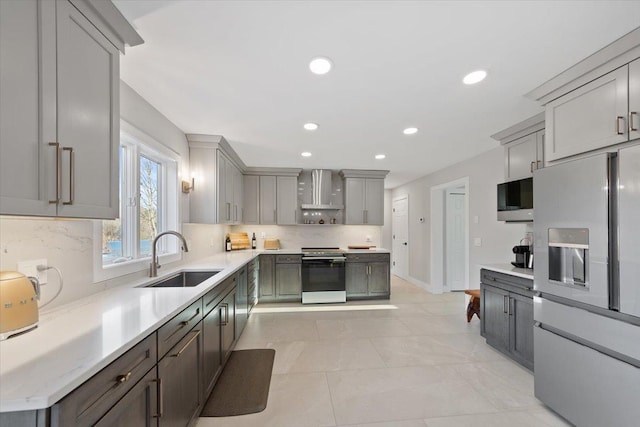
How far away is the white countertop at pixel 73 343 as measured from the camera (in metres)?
0.73

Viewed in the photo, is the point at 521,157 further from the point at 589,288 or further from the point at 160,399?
the point at 160,399

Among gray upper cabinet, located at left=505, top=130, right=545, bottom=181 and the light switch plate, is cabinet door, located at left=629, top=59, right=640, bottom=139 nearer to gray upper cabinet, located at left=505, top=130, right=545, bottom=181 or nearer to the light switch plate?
gray upper cabinet, located at left=505, top=130, right=545, bottom=181

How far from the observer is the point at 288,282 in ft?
15.2

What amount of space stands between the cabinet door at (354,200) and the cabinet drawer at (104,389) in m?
4.25

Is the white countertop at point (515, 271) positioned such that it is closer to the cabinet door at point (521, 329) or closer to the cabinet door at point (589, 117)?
the cabinet door at point (521, 329)

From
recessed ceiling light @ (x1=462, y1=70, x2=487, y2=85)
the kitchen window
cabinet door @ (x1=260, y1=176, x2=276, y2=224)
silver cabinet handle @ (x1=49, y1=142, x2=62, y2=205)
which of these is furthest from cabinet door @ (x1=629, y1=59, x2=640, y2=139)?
cabinet door @ (x1=260, y1=176, x2=276, y2=224)

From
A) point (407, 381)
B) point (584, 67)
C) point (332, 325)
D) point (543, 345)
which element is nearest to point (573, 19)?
point (584, 67)

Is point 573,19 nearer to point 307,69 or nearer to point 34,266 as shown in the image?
point 307,69

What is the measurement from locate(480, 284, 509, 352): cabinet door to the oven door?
223cm

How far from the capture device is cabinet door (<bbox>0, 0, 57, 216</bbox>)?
2.81 ft

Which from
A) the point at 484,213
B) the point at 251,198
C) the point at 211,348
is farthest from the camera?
the point at 251,198

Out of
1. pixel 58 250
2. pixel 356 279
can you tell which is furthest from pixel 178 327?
pixel 356 279

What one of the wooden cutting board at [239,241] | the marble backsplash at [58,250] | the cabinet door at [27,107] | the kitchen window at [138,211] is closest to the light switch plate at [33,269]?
the marble backsplash at [58,250]

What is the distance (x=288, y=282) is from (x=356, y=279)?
4.11 ft
